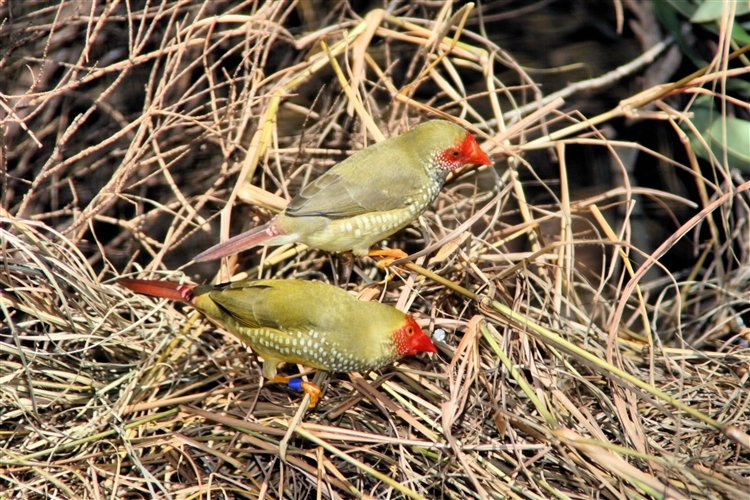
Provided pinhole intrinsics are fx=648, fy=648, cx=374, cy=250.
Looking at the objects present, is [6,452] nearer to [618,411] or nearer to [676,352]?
[618,411]

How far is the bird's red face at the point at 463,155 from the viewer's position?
2.68m

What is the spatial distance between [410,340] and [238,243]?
778 millimetres

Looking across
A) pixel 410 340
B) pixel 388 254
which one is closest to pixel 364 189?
pixel 388 254

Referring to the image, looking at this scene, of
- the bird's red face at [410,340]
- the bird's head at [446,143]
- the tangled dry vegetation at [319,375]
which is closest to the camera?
the tangled dry vegetation at [319,375]

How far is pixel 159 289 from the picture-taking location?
8.23 ft

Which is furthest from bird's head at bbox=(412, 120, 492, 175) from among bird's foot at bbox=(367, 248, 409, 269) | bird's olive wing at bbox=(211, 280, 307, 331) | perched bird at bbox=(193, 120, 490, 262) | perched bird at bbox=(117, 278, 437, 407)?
bird's olive wing at bbox=(211, 280, 307, 331)

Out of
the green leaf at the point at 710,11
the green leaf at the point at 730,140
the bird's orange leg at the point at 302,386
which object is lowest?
the bird's orange leg at the point at 302,386

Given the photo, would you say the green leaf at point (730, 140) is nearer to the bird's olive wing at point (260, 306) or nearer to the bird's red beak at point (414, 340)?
the bird's red beak at point (414, 340)

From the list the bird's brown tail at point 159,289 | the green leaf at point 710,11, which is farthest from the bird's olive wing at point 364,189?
the green leaf at point 710,11

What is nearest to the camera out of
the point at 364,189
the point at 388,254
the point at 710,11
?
the point at 364,189

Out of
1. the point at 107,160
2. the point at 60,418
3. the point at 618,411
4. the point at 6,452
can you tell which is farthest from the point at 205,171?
the point at 618,411

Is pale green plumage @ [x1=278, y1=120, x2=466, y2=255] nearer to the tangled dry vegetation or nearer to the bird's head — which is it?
the bird's head

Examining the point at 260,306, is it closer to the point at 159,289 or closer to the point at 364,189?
the point at 159,289

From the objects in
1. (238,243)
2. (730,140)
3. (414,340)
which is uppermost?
(730,140)
